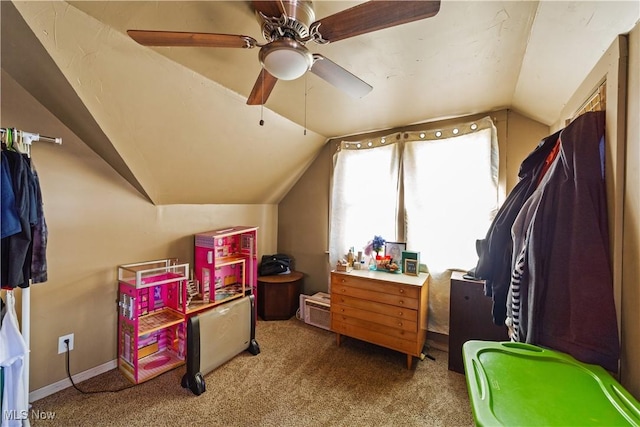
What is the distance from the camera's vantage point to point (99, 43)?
1262 mm

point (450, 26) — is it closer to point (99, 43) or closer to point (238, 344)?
point (99, 43)

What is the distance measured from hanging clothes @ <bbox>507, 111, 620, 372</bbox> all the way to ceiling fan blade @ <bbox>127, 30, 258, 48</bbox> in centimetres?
135

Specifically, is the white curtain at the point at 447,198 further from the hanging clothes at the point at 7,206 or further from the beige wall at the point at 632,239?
the hanging clothes at the point at 7,206

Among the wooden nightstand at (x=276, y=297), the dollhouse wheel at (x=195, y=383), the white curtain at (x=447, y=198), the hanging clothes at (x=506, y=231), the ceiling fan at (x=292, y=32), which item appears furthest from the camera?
the wooden nightstand at (x=276, y=297)

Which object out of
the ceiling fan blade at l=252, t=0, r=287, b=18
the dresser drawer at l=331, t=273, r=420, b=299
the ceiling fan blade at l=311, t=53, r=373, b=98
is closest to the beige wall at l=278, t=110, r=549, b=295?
the dresser drawer at l=331, t=273, r=420, b=299

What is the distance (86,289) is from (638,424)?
2896 mm

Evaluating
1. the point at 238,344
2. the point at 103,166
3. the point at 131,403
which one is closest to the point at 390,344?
the point at 238,344

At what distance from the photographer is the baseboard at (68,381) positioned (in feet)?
5.40

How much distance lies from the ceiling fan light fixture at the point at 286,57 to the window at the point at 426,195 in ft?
5.75

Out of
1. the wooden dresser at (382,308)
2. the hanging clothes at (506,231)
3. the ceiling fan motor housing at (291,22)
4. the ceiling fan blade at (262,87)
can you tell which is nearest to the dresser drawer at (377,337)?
the wooden dresser at (382,308)

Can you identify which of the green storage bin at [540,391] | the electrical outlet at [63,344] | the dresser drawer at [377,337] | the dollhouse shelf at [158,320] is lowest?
the dresser drawer at [377,337]

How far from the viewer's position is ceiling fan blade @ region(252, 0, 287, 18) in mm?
938

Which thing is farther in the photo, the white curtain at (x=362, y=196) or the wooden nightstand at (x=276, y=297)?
the wooden nightstand at (x=276, y=297)

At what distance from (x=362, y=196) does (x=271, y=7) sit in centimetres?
206
